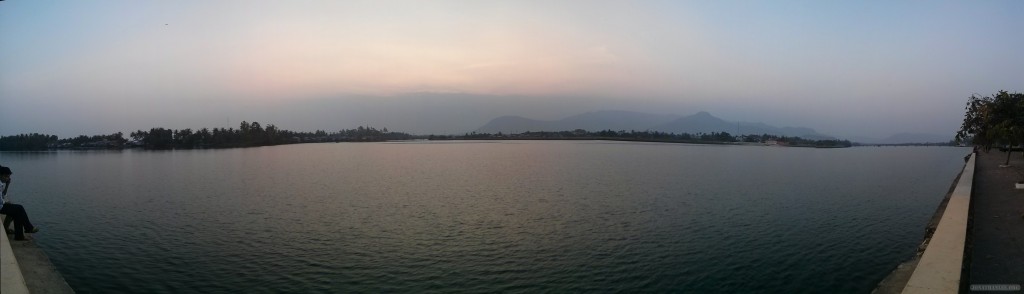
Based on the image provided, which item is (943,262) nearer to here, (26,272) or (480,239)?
(480,239)

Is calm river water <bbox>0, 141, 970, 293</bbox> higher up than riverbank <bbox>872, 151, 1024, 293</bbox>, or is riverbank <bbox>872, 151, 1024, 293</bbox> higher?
riverbank <bbox>872, 151, 1024, 293</bbox>

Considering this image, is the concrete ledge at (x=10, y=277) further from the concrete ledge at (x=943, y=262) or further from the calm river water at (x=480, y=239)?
the concrete ledge at (x=943, y=262)

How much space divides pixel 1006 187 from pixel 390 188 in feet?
88.9

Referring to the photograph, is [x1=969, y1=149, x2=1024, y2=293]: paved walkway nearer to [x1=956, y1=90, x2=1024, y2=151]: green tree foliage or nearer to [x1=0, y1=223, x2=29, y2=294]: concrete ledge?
[x1=956, y1=90, x2=1024, y2=151]: green tree foliage

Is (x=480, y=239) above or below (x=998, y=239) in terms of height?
below

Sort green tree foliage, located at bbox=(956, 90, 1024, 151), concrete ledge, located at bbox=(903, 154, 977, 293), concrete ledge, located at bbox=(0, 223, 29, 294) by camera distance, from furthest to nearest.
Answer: green tree foliage, located at bbox=(956, 90, 1024, 151) < concrete ledge, located at bbox=(903, 154, 977, 293) < concrete ledge, located at bbox=(0, 223, 29, 294)

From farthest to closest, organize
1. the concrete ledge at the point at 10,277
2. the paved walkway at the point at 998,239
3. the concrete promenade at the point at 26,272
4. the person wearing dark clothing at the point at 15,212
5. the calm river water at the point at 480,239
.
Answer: the calm river water at the point at 480,239 < the person wearing dark clothing at the point at 15,212 < the paved walkway at the point at 998,239 < the concrete promenade at the point at 26,272 < the concrete ledge at the point at 10,277

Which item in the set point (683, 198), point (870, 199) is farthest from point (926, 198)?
point (683, 198)

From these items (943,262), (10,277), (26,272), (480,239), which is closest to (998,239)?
(943,262)

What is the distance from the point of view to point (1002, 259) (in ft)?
30.0

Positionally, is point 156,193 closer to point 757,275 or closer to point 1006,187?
point 757,275

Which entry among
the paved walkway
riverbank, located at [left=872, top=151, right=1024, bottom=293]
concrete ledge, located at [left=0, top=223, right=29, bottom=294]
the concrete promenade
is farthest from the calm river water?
concrete ledge, located at [left=0, top=223, right=29, bottom=294]

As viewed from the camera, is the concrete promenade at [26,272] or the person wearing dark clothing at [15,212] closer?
the concrete promenade at [26,272]

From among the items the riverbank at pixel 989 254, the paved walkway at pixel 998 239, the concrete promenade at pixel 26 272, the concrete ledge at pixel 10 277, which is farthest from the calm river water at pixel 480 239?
the concrete ledge at pixel 10 277
